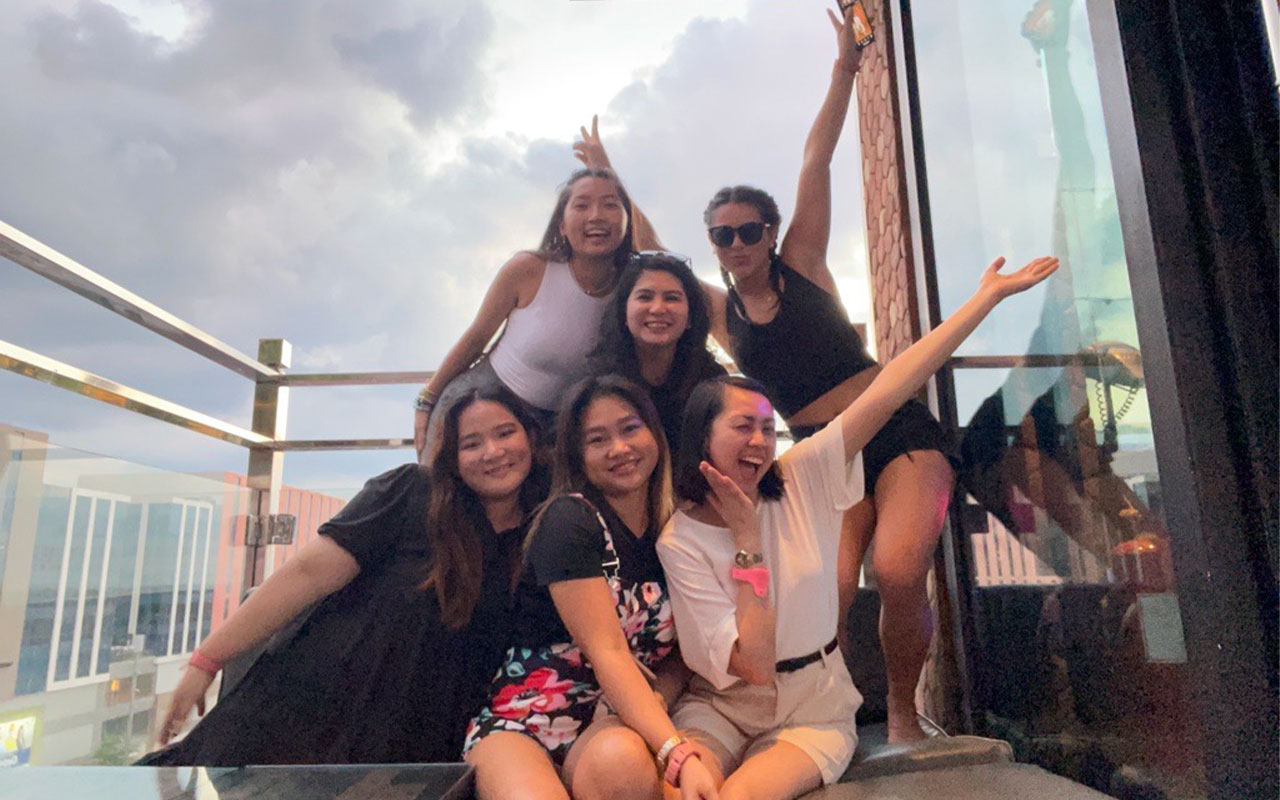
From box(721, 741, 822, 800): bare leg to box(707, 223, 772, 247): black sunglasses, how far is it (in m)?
0.88

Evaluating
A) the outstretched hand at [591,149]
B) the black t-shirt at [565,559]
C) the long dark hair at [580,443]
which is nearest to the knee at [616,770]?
the black t-shirt at [565,559]

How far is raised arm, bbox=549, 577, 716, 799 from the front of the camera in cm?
93

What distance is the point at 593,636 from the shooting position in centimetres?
100

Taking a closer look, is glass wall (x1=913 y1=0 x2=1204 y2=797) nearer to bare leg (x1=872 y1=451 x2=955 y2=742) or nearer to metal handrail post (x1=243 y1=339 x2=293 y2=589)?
bare leg (x1=872 y1=451 x2=955 y2=742)

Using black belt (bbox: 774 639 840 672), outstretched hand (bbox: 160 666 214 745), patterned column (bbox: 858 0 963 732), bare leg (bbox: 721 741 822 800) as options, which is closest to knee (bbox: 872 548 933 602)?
black belt (bbox: 774 639 840 672)

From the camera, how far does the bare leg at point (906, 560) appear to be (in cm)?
124

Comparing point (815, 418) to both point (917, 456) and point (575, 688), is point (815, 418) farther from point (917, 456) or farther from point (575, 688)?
point (575, 688)

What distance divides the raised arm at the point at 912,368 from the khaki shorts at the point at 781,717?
0.35 m

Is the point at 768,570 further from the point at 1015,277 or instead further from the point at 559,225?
the point at 559,225

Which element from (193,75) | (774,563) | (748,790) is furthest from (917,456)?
(193,75)

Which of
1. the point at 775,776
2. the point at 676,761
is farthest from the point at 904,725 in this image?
the point at 676,761

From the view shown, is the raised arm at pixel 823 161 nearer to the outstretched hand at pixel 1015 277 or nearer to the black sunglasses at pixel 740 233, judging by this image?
the black sunglasses at pixel 740 233

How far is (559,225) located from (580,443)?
55 cm

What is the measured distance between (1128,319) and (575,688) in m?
0.90
